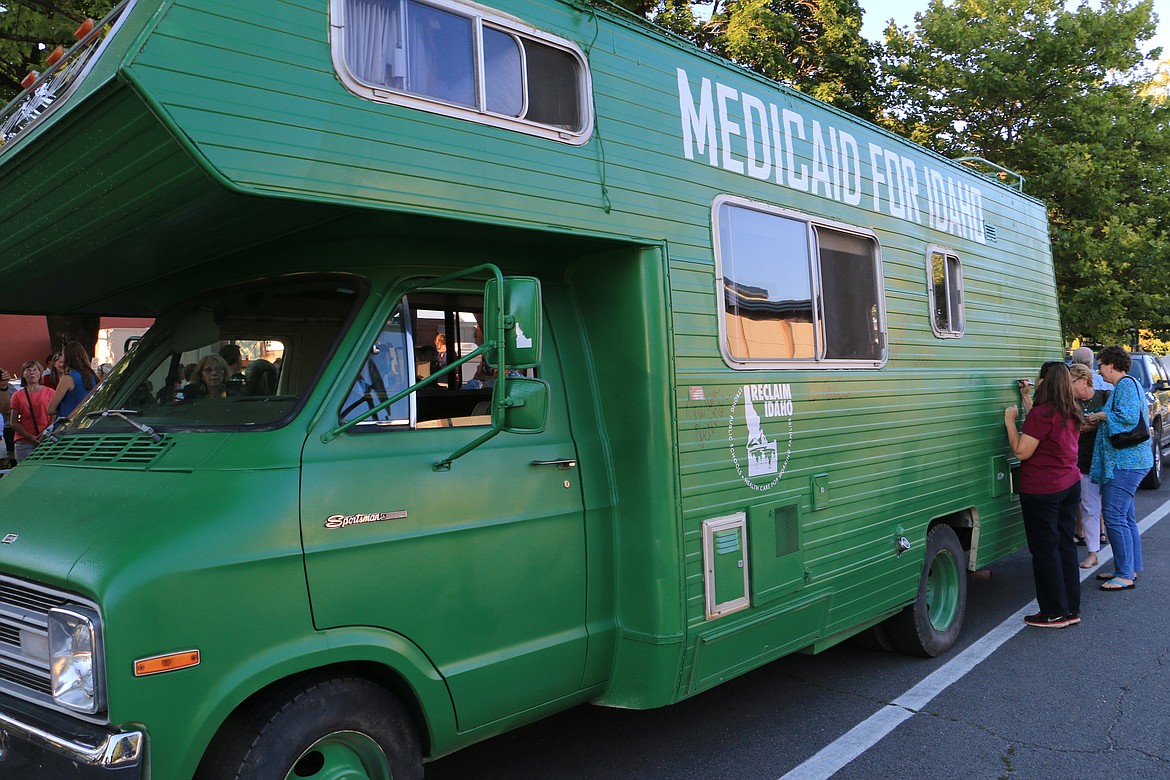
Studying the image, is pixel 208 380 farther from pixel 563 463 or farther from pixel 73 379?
pixel 73 379

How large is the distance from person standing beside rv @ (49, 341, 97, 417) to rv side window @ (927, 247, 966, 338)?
594 cm

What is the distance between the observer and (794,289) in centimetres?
476

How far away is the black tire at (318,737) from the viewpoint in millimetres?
2682

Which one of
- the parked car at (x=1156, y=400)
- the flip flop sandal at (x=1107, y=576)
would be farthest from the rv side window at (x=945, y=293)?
the parked car at (x=1156, y=400)

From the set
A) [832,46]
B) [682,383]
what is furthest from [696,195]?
[832,46]

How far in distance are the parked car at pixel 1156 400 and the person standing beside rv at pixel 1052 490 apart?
7573 mm

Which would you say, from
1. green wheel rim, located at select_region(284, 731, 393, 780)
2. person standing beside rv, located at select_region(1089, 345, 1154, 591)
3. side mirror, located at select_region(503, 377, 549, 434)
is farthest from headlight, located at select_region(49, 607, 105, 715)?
person standing beside rv, located at select_region(1089, 345, 1154, 591)

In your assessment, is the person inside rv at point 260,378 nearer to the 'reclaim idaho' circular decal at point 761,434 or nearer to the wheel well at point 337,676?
the wheel well at point 337,676

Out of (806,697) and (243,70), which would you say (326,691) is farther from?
(806,697)

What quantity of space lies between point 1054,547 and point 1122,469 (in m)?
1.60

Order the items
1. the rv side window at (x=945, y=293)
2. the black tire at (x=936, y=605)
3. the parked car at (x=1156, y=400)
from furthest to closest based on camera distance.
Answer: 1. the parked car at (x=1156, y=400)
2. the rv side window at (x=945, y=293)
3. the black tire at (x=936, y=605)

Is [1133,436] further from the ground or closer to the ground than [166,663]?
further from the ground

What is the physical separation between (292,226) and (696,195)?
1.89m

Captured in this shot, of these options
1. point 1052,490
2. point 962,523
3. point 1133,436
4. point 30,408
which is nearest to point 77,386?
point 30,408
